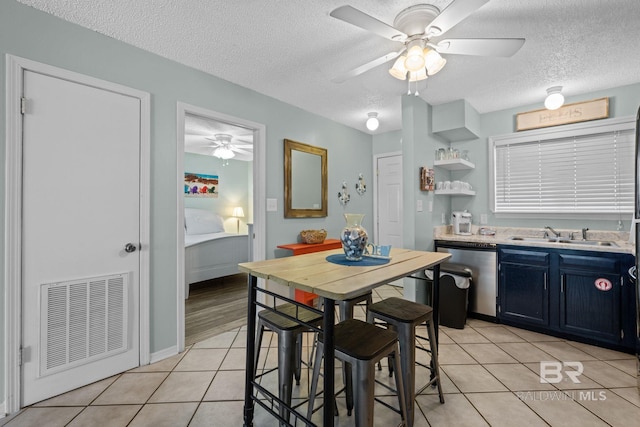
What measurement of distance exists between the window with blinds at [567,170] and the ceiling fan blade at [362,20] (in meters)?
2.56

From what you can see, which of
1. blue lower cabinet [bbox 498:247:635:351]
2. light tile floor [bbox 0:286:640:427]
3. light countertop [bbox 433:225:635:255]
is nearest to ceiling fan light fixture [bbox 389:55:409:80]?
light countertop [bbox 433:225:635:255]

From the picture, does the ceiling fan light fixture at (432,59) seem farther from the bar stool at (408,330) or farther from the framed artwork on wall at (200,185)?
the framed artwork on wall at (200,185)

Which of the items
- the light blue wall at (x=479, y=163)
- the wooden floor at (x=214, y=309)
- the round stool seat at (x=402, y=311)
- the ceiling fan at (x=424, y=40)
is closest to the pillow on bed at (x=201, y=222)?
the wooden floor at (x=214, y=309)

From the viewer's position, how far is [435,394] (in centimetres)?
187

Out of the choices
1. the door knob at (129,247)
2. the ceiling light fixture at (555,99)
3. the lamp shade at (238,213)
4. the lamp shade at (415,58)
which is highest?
the ceiling light fixture at (555,99)

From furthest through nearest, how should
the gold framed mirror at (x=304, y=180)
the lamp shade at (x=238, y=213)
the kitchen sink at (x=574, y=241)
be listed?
the lamp shade at (x=238, y=213) < the gold framed mirror at (x=304, y=180) < the kitchen sink at (x=574, y=241)

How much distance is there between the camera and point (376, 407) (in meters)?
1.75

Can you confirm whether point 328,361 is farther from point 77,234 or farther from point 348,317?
point 77,234

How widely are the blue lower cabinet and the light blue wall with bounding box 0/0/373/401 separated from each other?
2.26m

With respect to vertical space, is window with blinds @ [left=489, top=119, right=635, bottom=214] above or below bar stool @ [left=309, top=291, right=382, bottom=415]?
above

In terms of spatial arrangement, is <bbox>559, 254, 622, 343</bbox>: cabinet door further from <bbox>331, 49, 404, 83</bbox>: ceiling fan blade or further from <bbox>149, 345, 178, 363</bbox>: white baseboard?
<bbox>149, 345, 178, 363</bbox>: white baseboard

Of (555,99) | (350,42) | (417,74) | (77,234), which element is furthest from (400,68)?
(77,234)

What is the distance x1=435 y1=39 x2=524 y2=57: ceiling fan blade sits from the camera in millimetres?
1621

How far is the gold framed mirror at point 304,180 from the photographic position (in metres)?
3.30
